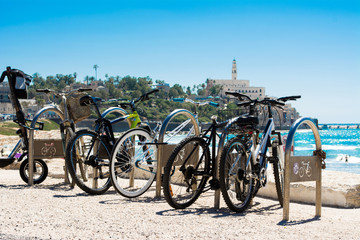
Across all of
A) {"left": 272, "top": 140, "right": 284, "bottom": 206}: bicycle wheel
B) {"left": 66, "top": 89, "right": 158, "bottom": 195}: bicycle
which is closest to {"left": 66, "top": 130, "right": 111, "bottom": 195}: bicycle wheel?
{"left": 66, "top": 89, "right": 158, "bottom": 195}: bicycle

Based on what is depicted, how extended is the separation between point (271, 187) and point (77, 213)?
287 centimetres

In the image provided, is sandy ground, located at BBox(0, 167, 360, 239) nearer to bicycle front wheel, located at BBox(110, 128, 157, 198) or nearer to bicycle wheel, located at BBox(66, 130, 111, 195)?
bicycle wheel, located at BBox(66, 130, 111, 195)

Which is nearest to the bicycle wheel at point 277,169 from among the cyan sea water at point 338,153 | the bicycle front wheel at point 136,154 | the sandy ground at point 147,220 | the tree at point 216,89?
the sandy ground at point 147,220

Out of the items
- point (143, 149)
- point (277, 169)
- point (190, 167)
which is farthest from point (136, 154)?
point (277, 169)

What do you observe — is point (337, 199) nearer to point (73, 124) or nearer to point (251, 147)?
point (251, 147)

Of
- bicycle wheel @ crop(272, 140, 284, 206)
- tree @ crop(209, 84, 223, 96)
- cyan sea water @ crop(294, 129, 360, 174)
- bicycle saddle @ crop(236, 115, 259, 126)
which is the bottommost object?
cyan sea water @ crop(294, 129, 360, 174)

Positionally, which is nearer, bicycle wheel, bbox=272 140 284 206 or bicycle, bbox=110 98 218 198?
bicycle wheel, bbox=272 140 284 206

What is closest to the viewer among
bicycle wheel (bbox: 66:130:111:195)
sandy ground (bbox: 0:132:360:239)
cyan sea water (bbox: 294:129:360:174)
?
sandy ground (bbox: 0:132:360:239)

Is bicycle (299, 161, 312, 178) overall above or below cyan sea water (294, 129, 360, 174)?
above

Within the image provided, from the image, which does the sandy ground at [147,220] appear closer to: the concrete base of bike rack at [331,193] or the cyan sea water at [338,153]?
the concrete base of bike rack at [331,193]

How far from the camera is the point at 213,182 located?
4586 mm

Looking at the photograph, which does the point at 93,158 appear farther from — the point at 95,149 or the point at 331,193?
the point at 331,193

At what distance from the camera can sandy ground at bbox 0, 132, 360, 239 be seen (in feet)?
11.5

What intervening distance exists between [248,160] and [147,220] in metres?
1.28
